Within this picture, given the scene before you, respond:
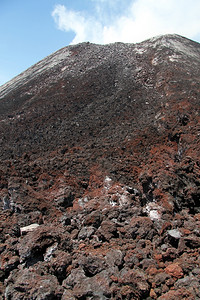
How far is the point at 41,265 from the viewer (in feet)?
20.5

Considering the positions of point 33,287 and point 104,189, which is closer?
point 33,287

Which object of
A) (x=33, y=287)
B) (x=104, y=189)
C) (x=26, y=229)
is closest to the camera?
(x=33, y=287)

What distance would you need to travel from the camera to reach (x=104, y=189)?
10555mm

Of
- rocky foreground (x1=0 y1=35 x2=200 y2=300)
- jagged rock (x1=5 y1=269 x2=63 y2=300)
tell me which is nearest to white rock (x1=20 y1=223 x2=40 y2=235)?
rocky foreground (x1=0 y1=35 x2=200 y2=300)

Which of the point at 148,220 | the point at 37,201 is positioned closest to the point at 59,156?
the point at 37,201

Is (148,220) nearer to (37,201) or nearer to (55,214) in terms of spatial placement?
(55,214)

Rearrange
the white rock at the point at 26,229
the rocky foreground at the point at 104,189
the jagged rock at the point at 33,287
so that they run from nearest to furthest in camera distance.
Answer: the jagged rock at the point at 33,287
the rocky foreground at the point at 104,189
the white rock at the point at 26,229

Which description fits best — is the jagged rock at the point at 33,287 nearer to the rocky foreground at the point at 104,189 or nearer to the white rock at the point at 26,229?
the rocky foreground at the point at 104,189

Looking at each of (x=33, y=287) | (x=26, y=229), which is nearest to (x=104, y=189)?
(x=26, y=229)

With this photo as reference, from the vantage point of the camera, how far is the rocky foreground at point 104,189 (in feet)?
18.2

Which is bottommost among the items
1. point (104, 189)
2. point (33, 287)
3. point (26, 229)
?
point (26, 229)

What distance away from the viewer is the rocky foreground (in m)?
5.54

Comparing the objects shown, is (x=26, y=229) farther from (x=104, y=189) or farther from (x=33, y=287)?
(x=104, y=189)

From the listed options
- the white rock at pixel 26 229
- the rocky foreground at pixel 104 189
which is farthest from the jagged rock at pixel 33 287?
the white rock at pixel 26 229
